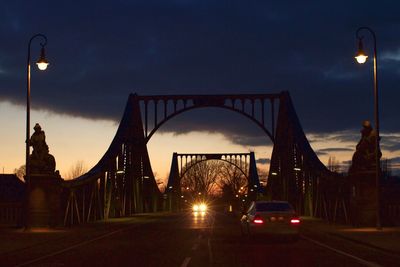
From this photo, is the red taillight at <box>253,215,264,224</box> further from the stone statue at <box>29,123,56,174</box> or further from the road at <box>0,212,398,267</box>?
the stone statue at <box>29,123,56,174</box>

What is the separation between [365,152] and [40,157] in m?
14.4

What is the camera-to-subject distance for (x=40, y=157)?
33406 millimetres

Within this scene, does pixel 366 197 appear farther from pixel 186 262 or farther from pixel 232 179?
pixel 232 179

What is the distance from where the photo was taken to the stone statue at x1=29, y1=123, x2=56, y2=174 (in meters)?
33.3

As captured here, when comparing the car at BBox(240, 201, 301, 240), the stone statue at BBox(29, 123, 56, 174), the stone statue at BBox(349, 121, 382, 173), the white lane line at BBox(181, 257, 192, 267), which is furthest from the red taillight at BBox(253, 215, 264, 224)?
the stone statue at BBox(29, 123, 56, 174)

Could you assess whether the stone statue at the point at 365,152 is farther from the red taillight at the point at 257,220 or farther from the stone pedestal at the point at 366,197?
the red taillight at the point at 257,220

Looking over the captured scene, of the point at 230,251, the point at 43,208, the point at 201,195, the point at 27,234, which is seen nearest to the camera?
the point at 230,251

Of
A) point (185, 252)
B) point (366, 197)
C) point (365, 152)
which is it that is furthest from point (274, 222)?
point (365, 152)

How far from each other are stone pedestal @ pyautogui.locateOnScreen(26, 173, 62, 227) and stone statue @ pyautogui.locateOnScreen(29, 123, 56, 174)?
0.36 metres

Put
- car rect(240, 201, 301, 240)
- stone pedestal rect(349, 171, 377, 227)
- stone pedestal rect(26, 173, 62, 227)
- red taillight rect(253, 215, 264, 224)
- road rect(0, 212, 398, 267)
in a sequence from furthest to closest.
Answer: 1. stone pedestal rect(26, 173, 62, 227)
2. stone pedestal rect(349, 171, 377, 227)
3. red taillight rect(253, 215, 264, 224)
4. car rect(240, 201, 301, 240)
5. road rect(0, 212, 398, 267)

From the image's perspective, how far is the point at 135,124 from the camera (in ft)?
206

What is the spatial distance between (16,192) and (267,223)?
226 ft

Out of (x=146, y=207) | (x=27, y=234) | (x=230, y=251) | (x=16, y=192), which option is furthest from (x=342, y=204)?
(x=16, y=192)

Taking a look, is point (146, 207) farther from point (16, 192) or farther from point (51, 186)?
point (51, 186)
